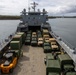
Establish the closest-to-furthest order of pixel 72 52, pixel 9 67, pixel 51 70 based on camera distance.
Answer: pixel 51 70, pixel 9 67, pixel 72 52

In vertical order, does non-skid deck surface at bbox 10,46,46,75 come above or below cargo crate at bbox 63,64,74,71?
below

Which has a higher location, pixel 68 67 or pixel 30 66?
pixel 68 67

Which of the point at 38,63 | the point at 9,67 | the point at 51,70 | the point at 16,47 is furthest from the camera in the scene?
the point at 16,47

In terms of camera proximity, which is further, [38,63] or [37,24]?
[37,24]

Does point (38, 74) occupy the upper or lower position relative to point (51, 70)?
lower

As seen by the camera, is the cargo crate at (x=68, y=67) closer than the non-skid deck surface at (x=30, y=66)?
Yes

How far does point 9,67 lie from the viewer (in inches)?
640

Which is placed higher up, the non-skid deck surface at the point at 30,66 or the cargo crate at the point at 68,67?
the cargo crate at the point at 68,67

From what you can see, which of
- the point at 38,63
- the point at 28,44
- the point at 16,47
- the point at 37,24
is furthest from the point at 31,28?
the point at 38,63

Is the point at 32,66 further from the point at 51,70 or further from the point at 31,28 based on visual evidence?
the point at 31,28

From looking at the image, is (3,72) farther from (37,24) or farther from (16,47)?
(37,24)

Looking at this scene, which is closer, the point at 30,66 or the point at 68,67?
the point at 68,67

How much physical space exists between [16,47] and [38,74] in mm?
8167

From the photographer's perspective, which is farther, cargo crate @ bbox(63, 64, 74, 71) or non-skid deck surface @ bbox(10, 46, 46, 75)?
non-skid deck surface @ bbox(10, 46, 46, 75)
